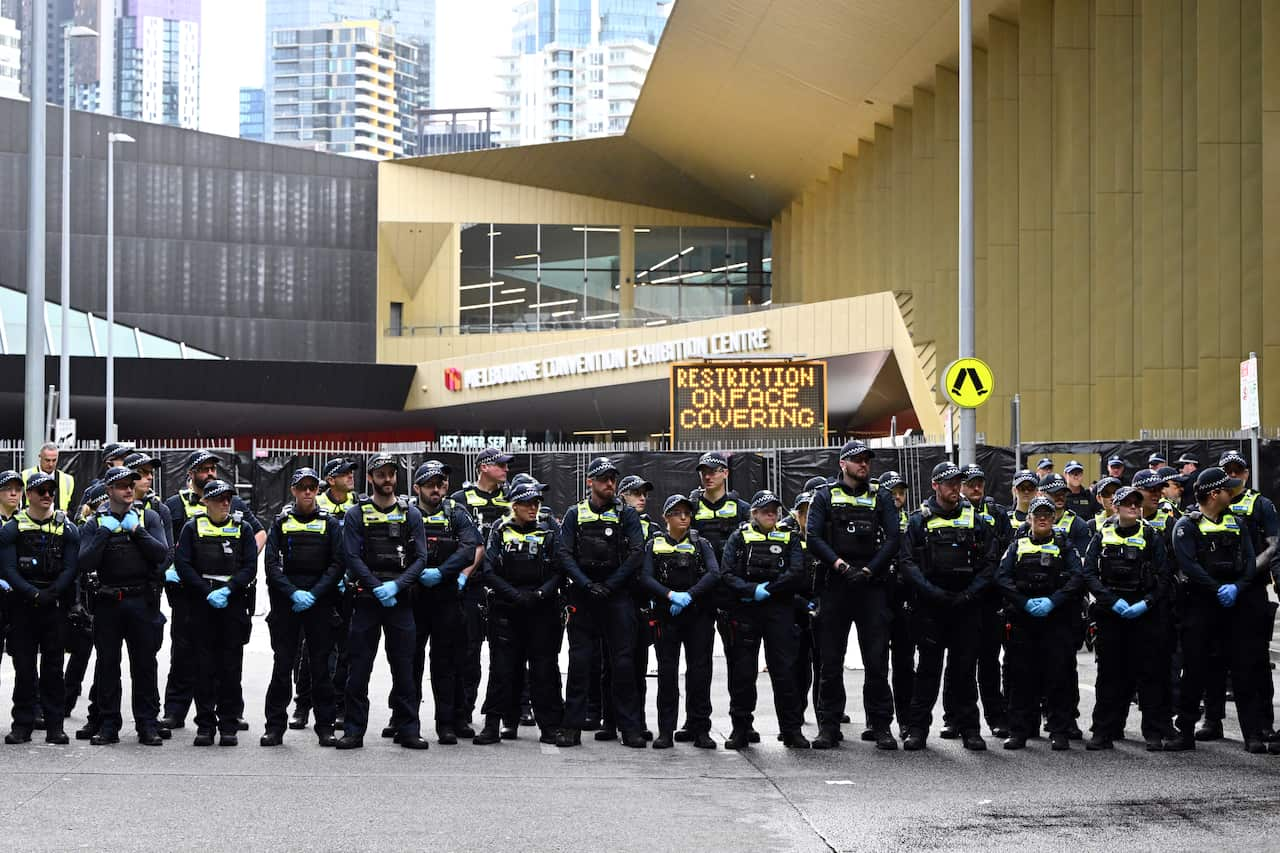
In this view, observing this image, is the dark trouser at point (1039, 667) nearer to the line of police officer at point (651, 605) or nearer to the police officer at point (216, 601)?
the line of police officer at point (651, 605)

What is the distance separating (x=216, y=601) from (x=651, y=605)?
2.99 meters

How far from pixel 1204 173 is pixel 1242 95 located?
1.39 m

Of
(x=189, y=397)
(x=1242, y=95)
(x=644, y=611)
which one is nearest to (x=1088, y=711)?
(x=644, y=611)

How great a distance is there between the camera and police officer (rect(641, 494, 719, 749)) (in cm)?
1180

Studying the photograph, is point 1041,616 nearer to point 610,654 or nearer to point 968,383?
point 610,654

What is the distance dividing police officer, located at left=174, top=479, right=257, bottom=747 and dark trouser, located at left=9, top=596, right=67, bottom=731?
0.88 m

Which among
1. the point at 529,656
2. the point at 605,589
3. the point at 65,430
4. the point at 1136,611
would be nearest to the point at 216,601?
the point at 529,656

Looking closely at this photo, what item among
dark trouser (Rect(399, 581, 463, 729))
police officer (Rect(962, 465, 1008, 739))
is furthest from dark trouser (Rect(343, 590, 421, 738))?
police officer (Rect(962, 465, 1008, 739))

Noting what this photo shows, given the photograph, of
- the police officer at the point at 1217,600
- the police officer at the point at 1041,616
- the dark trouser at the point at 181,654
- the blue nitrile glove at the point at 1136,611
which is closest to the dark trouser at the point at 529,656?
the dark trouser at the point at 181,654

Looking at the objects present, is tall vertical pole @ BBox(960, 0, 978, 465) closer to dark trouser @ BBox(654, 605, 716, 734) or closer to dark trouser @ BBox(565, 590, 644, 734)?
dark trouser @ BBox(654, 605, 716, 734)

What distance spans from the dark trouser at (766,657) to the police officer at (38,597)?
4.44 meters

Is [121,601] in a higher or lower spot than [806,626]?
higher

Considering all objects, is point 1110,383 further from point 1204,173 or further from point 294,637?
point 294,637

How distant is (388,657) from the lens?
1148cm
